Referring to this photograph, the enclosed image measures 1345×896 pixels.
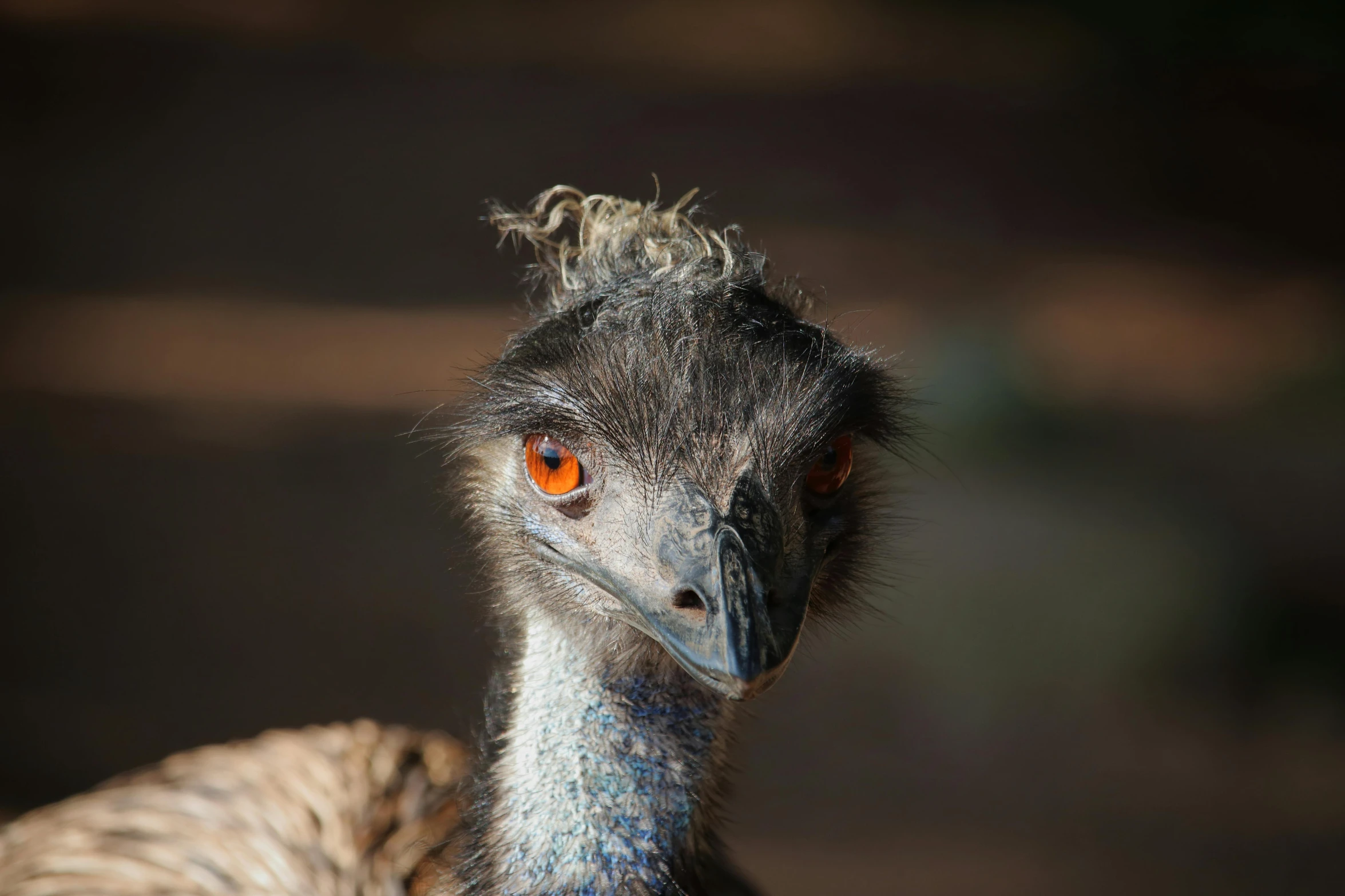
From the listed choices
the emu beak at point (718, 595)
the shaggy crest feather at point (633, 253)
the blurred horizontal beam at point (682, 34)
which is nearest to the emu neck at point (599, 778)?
the emu beak at point (718, 595)

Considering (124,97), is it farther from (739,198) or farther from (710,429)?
(710,429)

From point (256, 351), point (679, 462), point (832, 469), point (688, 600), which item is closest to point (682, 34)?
point (256, 351)

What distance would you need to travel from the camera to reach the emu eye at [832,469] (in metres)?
1.38

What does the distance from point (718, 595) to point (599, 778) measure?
1.03ft

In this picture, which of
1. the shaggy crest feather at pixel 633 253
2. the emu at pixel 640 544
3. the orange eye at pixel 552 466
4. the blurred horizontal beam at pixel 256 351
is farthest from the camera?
the blurred horizontal beam at pixel 256 351

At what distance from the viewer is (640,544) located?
125cm

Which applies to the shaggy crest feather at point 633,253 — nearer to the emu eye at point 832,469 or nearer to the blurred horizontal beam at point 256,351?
the emu eye at point 832,469

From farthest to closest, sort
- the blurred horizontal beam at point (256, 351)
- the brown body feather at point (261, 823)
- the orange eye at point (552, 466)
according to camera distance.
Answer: the blurred horizontal beam at point (256, 351) → the brown body feather at point (261, 823) → the orange eye at point (552, 466)

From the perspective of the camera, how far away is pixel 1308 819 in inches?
127

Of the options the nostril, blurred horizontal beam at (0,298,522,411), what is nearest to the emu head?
the nostril

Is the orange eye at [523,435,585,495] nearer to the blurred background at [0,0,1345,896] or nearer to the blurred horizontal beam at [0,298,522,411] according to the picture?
the blurred background at [0,0,1345,896]

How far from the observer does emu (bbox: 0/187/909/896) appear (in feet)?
3.96

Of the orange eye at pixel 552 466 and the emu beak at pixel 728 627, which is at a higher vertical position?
the orange eye at pixel 552 466

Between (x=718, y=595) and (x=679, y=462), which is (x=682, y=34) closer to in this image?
(x=679, y=462)
